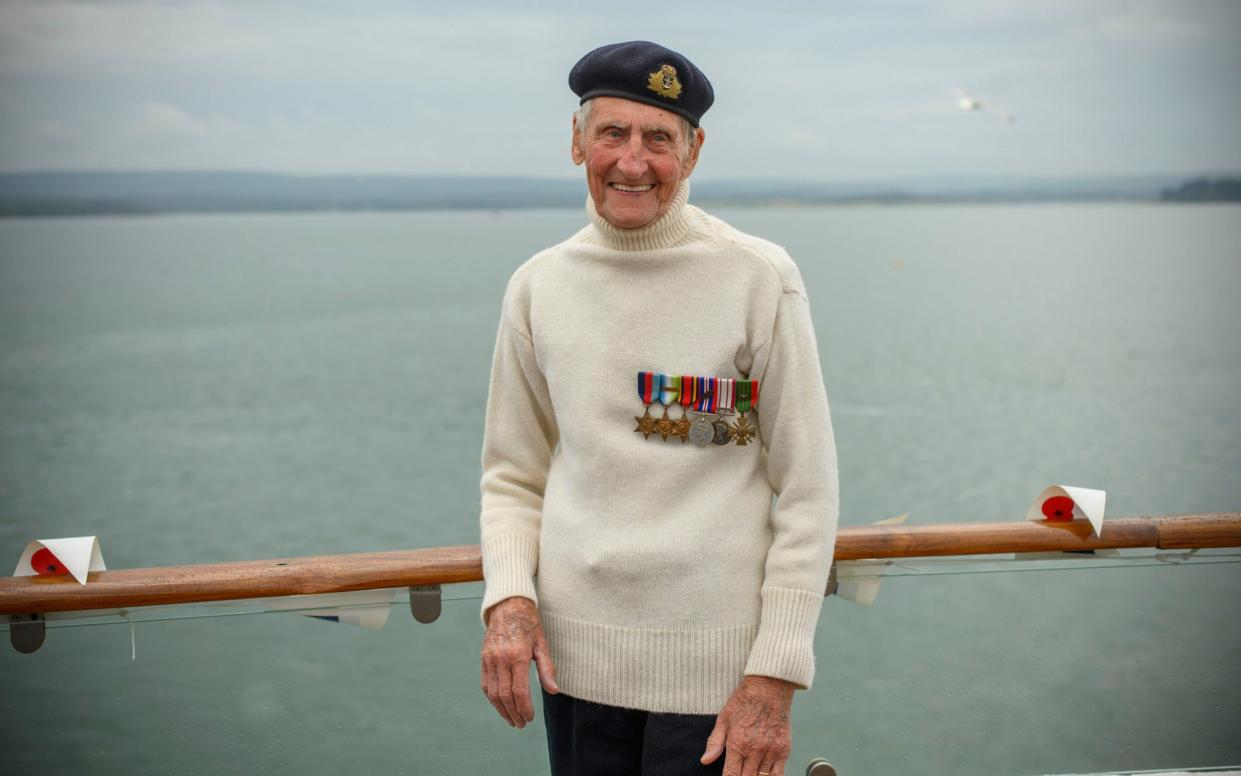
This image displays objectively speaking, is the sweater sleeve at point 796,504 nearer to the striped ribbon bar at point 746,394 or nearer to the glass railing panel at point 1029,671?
the striped ribbon bar at point 746,394

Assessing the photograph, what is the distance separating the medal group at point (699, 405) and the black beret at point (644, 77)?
37cm

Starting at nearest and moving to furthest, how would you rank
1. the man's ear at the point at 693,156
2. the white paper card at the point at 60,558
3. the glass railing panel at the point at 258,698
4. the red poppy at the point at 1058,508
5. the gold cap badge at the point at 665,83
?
the gold cap badge at the point at 665,83 → the man's ear at the point at 693,156 → the white paper card at the point at 60,558 → the glass railing panel at the point at 258,698 → the red poppy at the point at 1058,508

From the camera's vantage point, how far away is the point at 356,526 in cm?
2698

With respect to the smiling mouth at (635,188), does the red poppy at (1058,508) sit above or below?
below

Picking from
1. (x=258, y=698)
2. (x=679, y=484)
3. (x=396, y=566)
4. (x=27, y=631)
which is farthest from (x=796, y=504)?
(x=27, y=631)

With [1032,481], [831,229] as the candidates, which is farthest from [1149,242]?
[1032,481]

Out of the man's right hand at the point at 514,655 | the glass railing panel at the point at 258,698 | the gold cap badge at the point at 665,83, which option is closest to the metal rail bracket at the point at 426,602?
the glass railing panel at the point at 258,698

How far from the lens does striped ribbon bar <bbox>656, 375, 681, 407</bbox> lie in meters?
1.60

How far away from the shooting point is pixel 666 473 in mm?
1611

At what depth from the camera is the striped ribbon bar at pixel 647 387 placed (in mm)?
1611

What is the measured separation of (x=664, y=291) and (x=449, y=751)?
103 cm

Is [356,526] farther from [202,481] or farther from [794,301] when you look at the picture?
[794,301]

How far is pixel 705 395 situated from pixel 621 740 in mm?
527

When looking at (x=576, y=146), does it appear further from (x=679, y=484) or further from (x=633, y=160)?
(x=679, y=484)
